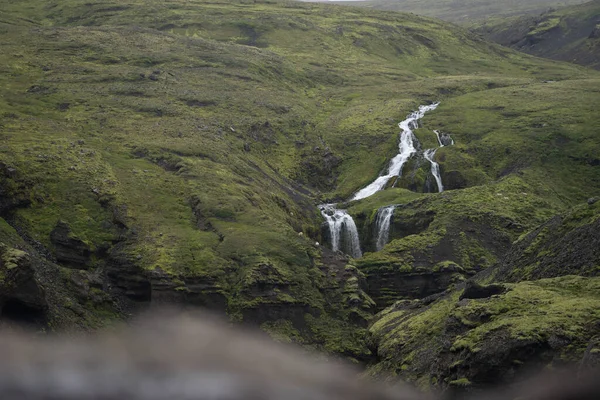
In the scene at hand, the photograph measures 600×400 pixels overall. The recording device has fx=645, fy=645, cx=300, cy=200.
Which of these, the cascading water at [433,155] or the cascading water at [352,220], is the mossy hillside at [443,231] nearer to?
the cascading water at [352,220]

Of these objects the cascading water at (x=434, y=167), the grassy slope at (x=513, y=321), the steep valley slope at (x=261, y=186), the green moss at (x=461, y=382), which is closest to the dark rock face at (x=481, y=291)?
the grassy slope at (x=513, y=321)

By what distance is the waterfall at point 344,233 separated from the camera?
281 ft

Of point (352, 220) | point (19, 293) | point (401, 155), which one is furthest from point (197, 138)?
point (19, 293)

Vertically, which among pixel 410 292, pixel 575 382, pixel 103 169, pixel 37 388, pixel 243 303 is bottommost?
pixel 410 292

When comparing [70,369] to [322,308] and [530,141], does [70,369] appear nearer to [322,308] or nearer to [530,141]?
[322,308]

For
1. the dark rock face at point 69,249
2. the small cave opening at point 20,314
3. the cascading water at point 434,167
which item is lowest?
the cascading water at point 434,167

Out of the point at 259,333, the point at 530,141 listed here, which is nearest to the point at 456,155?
the point at 530,141

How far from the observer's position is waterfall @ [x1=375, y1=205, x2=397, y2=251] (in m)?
85.2

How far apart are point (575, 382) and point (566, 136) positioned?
98965 mm

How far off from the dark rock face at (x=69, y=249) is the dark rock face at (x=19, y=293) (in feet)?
52.0

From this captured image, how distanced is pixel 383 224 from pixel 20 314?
2137 inches

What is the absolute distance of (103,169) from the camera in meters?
76.4

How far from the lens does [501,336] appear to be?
112 ft

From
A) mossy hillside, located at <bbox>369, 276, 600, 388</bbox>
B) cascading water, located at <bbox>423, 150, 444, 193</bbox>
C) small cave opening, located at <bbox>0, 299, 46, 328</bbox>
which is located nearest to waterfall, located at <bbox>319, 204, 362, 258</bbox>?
cascading water, located at <bbox>423, 150, 444, 193</bbox>
